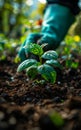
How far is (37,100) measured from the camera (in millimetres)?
1649

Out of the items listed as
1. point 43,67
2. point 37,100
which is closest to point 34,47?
point 43,67

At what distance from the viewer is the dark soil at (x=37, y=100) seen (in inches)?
47.6

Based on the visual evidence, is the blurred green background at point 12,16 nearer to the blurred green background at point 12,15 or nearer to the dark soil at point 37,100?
the blurred green background at point 12,15

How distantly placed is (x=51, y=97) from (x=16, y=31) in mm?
4525

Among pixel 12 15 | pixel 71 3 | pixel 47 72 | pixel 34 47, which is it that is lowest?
pixel 47 72

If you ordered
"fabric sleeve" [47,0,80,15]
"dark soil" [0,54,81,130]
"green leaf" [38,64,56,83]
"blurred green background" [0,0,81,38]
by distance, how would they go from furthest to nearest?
"blurred green background" [0,0,81,38] < "fabric sleeve" [47,0,80,15] < "green leaf" [38,64,56,83] < "dark soil" [0,54,81,130]

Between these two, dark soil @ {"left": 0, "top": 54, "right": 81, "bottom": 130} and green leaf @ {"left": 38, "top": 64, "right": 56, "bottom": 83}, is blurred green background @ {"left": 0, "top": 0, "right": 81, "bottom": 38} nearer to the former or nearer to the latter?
dark soil @ {"left": 0, "top": 54, "right": 81, "bottom": 130}

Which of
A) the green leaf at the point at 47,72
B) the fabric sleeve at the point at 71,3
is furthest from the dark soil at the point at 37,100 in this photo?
the fabric sleeve at the point at 71,3

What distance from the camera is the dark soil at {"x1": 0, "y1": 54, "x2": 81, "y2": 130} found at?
1.21m

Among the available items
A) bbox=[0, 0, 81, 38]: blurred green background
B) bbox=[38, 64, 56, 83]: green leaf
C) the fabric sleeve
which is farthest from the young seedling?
bbox=[0, 0, 81, 38]: blurred green background

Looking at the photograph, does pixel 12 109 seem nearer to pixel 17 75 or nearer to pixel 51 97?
pixel 51 97

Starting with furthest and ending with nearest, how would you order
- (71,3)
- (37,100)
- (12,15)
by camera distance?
(12,15) < (71,3) < (37,100)

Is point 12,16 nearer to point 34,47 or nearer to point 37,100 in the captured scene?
point 34,47

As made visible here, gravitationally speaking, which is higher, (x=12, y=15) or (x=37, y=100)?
(x=12, y=15)
